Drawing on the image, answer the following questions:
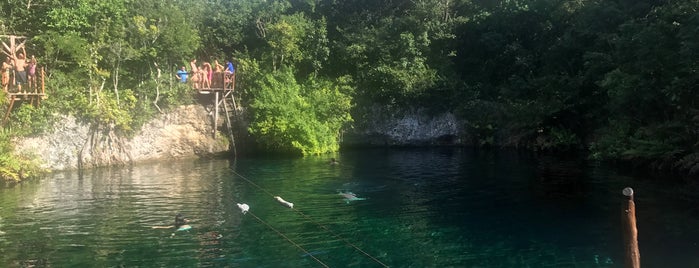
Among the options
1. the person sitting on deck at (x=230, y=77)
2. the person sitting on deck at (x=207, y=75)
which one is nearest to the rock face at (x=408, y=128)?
the person sitting on deck at (x=230, y=77)

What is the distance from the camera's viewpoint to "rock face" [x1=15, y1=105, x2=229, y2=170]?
26.5 meters

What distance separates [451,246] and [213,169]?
55.4ft

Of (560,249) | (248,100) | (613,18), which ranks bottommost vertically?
(560,249)

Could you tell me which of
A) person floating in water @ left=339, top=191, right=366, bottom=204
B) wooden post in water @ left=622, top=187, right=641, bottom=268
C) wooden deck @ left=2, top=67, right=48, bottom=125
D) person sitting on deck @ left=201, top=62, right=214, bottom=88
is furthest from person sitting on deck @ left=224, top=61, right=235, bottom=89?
wooden post in water @ left=622, top=187, right=641, bottom=268

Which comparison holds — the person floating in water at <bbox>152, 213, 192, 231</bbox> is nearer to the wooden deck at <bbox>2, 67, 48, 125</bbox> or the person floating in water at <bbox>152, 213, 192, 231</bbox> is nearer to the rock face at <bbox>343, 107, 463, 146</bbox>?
the wooden deck at <bbox>2, 67, 48, 125</bbox>

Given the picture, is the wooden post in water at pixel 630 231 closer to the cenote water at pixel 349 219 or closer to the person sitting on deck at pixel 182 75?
the cenote water at pixel 349 219

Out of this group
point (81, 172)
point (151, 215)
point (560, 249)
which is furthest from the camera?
point (81, 172)

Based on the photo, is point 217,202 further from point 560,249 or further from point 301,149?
point 301,149

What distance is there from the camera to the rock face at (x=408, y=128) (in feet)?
130

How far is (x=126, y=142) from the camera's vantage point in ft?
97.8

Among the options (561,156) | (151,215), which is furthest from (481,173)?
(151,215)

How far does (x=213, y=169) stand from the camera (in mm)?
26688

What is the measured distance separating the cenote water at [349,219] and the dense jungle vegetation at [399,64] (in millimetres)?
3692

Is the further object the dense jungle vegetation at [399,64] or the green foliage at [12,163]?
the dense jungle vegetation at [399,64]
